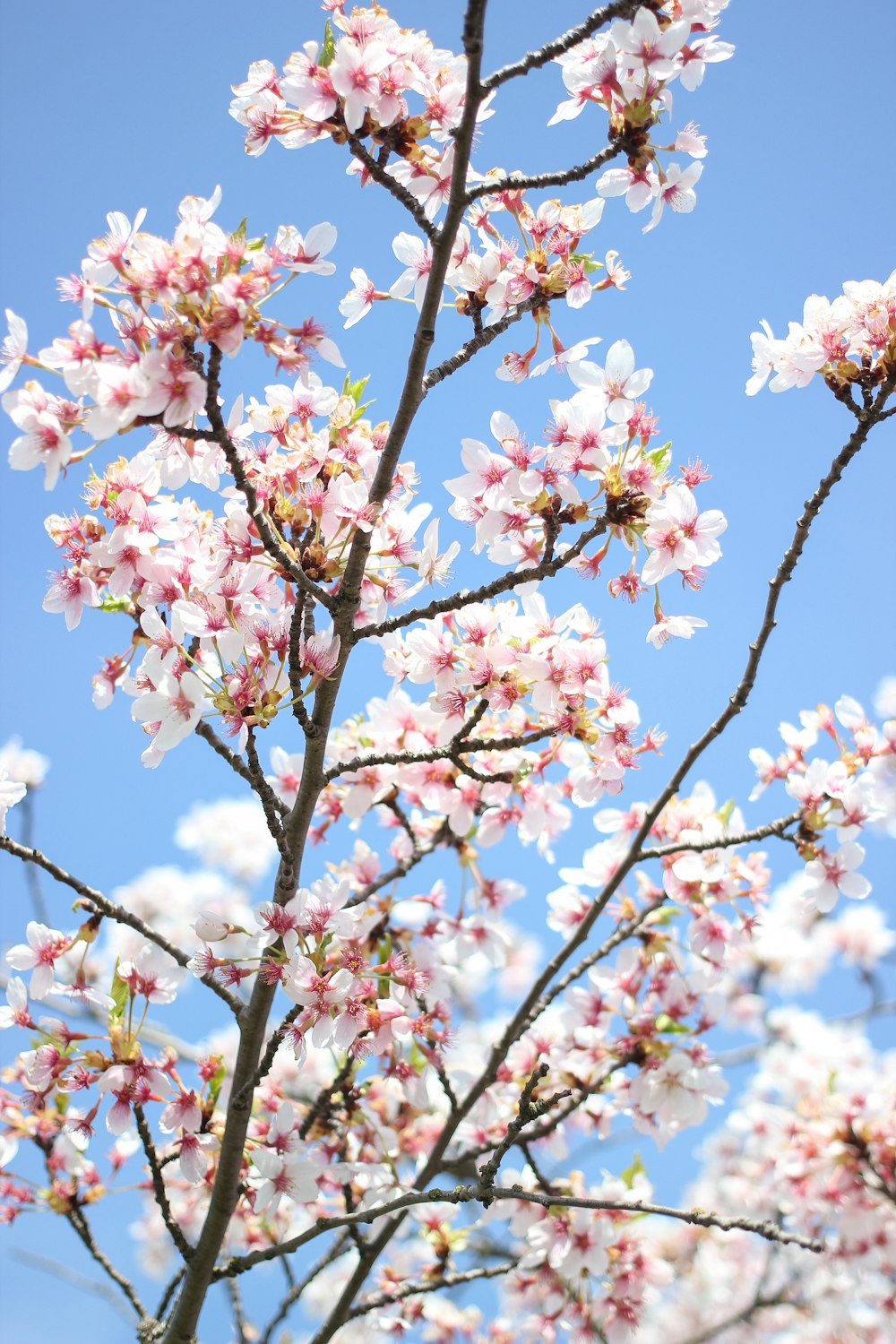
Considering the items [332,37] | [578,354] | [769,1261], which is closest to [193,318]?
[332,37]

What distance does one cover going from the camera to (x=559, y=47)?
6.89 ft

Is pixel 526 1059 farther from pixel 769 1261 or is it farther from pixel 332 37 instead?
pixel 332 37

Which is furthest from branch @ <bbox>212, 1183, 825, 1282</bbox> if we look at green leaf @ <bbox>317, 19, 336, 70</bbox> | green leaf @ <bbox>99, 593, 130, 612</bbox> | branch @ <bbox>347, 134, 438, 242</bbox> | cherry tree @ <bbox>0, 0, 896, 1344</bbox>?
green leaf @ <bbox>317, 19, 336, 70</bbox>

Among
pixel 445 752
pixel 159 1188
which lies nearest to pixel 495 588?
pixel 445 752

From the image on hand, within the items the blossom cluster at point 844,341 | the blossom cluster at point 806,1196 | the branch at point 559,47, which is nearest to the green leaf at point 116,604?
the branch at point 559,47

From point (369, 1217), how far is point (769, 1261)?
3.65 meters

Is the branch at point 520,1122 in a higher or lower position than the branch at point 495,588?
lower

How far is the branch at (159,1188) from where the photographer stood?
2.60 meters

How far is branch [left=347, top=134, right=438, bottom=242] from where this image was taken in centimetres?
229

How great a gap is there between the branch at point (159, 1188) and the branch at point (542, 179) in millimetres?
2325

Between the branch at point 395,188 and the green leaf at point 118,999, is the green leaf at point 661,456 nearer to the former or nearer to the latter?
the branch at point 395,188

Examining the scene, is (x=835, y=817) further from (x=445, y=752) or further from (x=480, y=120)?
(x=480, y=120)

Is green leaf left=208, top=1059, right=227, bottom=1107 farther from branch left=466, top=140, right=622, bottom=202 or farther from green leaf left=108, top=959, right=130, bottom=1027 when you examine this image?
branch left=466, top=140, right=622, bottom=202

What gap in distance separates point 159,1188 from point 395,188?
8.35ft
